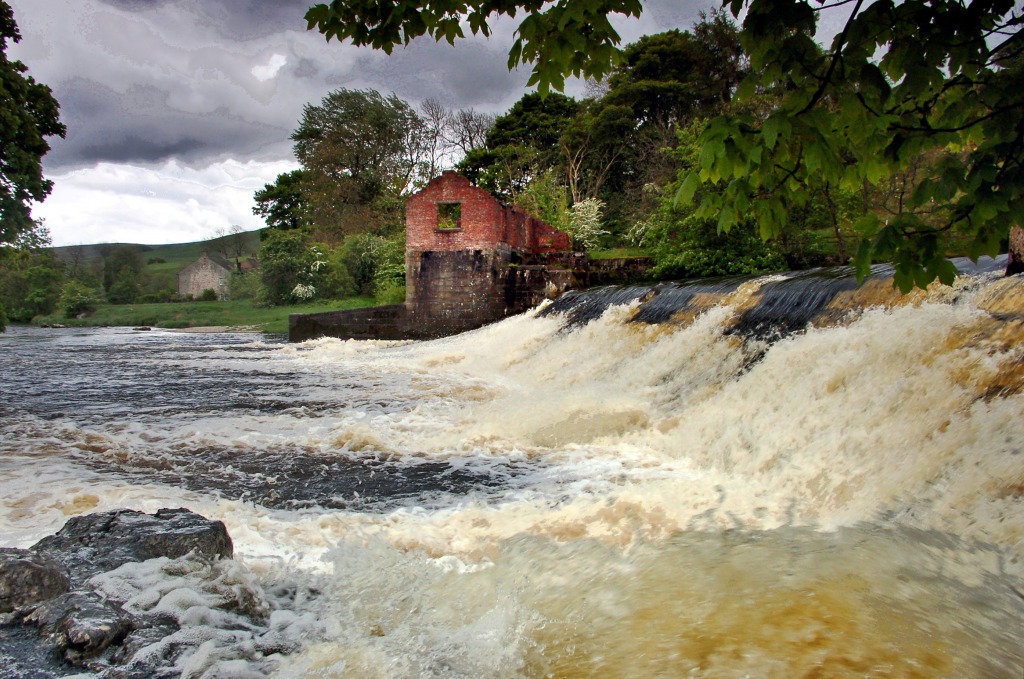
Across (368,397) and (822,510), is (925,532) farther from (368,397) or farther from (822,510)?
(368,397)

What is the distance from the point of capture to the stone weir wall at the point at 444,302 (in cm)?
1834

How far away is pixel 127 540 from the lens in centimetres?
292

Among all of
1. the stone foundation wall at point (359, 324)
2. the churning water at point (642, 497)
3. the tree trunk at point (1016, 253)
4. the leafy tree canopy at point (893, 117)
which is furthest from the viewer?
the stone foundation wall at point (359, 324)

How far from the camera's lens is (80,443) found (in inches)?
227

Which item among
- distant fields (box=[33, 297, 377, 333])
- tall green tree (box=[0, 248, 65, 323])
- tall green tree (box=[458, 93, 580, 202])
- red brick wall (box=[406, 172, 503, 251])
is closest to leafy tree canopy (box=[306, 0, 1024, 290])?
red brick wall (box=[406, 172, 503, 251])

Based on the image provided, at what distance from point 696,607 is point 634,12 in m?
2.37

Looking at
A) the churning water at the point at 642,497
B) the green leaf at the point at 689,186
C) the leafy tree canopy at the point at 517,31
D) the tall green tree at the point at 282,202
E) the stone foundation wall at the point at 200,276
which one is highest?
the tall green tree at the point at 282,202

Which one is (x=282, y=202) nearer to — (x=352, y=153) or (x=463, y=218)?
(x=352, y=153)

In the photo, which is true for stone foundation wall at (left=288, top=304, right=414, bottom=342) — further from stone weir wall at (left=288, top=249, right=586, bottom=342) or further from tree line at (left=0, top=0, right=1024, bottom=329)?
tree line at (left=0, top=0, right=1024, bottom=329)

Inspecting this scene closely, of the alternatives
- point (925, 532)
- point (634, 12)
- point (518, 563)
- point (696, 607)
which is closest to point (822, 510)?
point (925, 532)

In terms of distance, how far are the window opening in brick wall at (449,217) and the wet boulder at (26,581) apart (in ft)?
54.5

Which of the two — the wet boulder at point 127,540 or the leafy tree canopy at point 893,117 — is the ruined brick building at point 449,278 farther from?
the leafy tree canopy at point 893,117

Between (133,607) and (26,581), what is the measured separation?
0.41 m

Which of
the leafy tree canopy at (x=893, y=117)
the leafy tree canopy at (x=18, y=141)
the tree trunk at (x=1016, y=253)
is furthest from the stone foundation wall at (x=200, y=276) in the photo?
the leafy tree canopy at (x=893, y=117)
